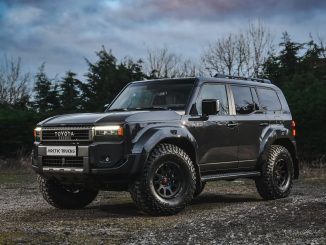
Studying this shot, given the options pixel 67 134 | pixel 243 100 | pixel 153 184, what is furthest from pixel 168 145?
pixel 243 100

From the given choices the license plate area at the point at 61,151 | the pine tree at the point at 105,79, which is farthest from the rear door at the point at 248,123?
the pine tree at the point at 105,79

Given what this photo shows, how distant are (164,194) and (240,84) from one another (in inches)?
106

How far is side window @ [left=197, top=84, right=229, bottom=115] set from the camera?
27.7 feet

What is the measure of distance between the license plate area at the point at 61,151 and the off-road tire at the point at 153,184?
0.88 meters

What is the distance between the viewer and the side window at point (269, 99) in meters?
9.76

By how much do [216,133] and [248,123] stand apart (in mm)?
909

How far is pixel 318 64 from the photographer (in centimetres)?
2477

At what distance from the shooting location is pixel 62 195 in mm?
8508

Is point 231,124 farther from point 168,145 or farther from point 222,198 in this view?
point 222,198

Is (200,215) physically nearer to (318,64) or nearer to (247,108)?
(247,108)

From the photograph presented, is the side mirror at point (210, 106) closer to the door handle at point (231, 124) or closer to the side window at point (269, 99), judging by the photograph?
the door handle at point (231, 124)

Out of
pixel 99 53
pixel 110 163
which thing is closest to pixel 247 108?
pixel 110 163

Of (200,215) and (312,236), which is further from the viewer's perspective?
(200,215)

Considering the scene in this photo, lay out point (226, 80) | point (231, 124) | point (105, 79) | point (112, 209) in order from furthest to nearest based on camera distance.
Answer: point (105, 79), point (226, 80), point (231, 124), point (112, 209)
